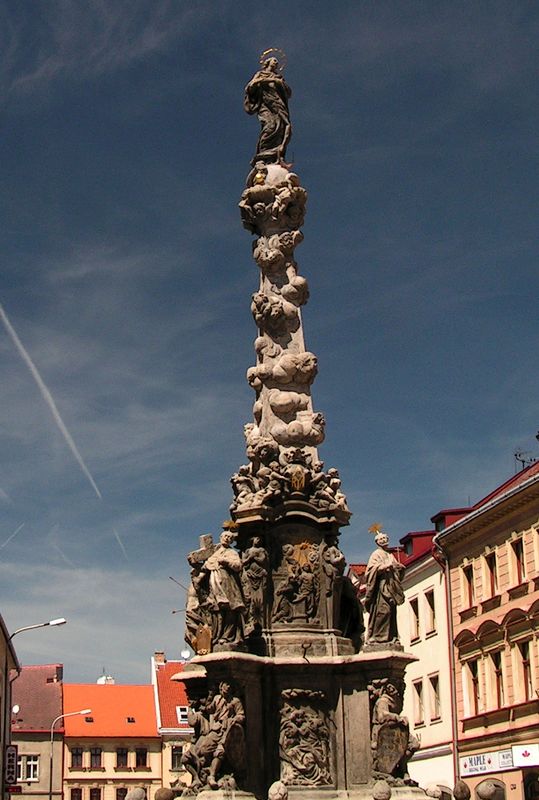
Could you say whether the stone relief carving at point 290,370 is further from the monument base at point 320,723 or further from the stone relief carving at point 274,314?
the monument base at point 320,723

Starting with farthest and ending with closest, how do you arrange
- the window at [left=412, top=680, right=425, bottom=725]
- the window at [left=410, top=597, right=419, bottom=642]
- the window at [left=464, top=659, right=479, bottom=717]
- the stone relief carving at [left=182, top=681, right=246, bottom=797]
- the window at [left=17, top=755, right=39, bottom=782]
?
1. the window at [left=17, top=755, right=39, bottom=782]
2. the window at [left=410, top=597, right=419, bottom=642]
3. the window at [left=412, top=680, right=425, bottom=725]
4. the window at [left=464, top=659, right=479, bottom=717]
5. the stone relief carving at [left=182, top=681, right=246, bottom=797]

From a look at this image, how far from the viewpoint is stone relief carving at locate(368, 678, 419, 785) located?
45.5 feet

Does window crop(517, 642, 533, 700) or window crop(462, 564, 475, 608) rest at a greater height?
window crop(462, 564, 475, 608)

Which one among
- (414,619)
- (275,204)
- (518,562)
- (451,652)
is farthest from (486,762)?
(275,204)

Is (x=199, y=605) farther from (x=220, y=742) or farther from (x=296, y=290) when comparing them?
(x=296, y=290)

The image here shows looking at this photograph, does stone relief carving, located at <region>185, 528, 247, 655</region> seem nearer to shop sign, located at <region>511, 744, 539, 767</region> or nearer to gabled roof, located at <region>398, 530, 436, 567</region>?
shop sign, located at <region>511, 744, 539, 767</region>

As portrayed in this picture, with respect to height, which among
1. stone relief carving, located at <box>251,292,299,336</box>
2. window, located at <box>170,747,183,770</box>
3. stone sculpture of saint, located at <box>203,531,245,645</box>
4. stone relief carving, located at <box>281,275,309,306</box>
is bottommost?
window, located at <box>170,747,183,770</box>

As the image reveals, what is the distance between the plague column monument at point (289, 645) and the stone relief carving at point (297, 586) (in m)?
0.01

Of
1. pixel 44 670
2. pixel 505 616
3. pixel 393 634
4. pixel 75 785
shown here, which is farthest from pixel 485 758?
pixel 44 670

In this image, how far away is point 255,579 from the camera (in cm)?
1444

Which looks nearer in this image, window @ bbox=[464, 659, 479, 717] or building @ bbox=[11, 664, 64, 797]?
window @ bbox=[464, 659, 479, 717]

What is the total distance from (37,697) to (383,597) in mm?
52361

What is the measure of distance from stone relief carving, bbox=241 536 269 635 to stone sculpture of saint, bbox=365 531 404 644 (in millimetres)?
1261

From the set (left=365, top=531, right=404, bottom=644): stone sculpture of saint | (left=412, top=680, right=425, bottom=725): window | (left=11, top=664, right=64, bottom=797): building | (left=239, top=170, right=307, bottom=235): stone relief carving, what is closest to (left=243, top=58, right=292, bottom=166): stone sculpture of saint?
(left=239, top=170, right=307, bottom=235): stone relief carving
